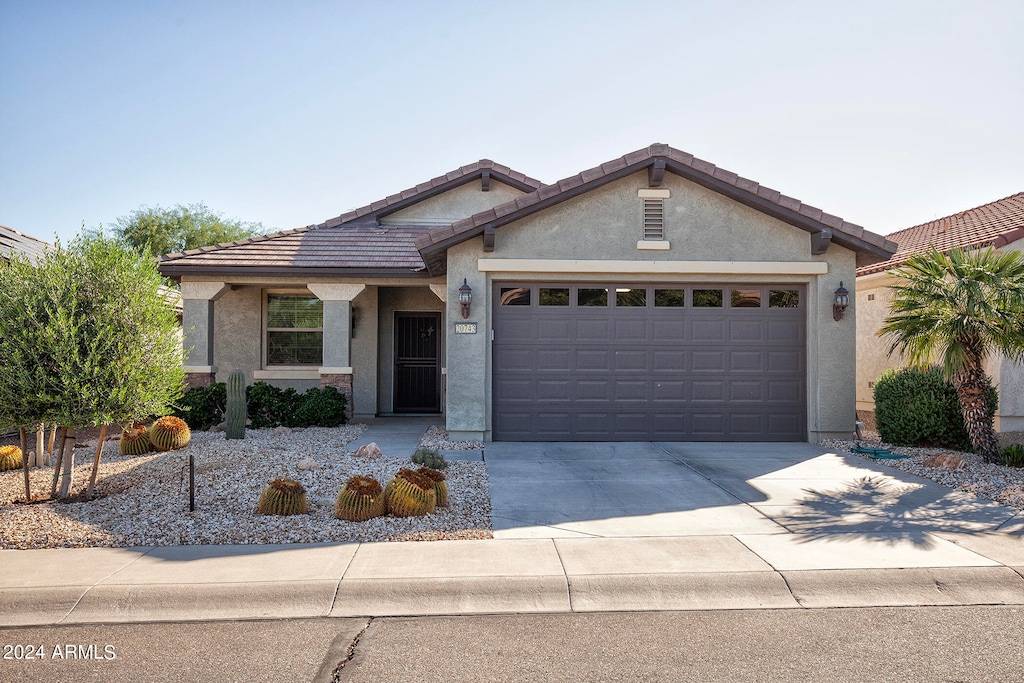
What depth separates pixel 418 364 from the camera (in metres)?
15.4

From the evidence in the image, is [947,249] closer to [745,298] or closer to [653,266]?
[745,298]

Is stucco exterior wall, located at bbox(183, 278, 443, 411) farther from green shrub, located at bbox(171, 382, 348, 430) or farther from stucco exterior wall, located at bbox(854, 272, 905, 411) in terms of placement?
stucco exterior wall, located at bbox(854, 272, 905, 411)

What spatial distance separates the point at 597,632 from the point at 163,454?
25.6 feet

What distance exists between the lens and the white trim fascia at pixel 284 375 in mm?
14484

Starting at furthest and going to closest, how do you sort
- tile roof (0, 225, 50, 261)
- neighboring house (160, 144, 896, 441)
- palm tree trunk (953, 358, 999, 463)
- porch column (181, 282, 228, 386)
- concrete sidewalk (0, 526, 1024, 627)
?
tile roof (0, 225, 50, 261) < porch column (181, 282, 228, 386) < neighboring house (160, 144, 896, 441) < palm tree trunk (953, 358, 999, 463) < concrete sidewalk (0, 526, 1024, 627)

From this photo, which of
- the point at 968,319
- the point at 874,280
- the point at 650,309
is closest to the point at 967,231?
the point at 874,280

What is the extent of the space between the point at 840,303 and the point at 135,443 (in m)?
10.8

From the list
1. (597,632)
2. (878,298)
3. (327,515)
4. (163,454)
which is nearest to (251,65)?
(163,454)

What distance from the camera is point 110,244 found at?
728cm

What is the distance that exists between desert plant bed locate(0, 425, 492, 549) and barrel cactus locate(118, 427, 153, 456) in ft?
0.57

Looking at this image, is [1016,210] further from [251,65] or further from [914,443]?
[251,65]

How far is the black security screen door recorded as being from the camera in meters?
15.4

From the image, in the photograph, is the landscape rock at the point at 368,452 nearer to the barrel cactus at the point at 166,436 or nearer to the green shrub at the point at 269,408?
the barrel cactus at the point at 166,436

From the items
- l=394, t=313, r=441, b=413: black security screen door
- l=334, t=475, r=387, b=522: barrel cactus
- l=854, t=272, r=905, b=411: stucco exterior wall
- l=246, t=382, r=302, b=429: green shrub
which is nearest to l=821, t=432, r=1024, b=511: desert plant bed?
l=854, t=272, r=905, b=411: stucco exterior wall
